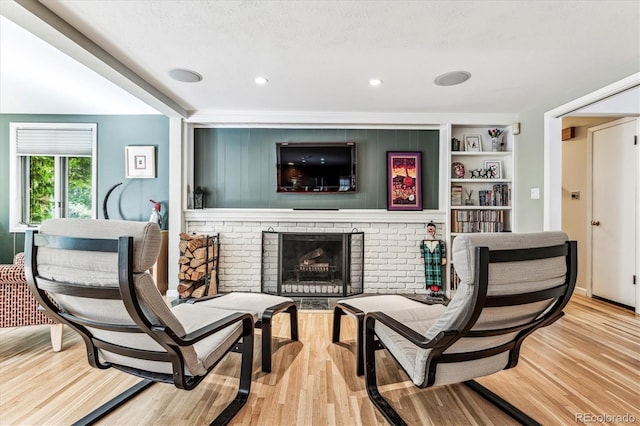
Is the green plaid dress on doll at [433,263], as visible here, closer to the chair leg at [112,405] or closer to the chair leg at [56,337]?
the chair leg at [112,405]

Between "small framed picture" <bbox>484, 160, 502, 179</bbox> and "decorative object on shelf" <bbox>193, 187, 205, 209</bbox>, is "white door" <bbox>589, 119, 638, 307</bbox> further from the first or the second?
"decorative object on shelf" <bbox>193, 187, 205, 209</bbox>

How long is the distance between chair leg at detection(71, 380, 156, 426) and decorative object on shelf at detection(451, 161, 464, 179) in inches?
150

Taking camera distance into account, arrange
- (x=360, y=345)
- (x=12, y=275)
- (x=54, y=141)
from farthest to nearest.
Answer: (x=54, y=141) → (x=12, y=275) → (x=360, y=345)

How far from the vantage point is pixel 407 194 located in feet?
12.9

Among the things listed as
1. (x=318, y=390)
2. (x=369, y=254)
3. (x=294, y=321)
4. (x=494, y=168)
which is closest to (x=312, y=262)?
(x=369, y=254)

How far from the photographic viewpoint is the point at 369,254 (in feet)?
12.7

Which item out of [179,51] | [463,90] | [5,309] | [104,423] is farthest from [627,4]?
[5,309]

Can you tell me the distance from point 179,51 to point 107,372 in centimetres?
231

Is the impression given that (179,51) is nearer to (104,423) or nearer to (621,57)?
(104,423)

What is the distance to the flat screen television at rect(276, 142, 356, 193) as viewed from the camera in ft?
12.7

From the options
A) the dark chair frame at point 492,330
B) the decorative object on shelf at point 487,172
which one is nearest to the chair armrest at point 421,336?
the dark chair frame at point 492,330

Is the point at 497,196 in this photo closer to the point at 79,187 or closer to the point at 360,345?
the point at 360,345

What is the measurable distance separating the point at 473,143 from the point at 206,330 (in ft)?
12.7

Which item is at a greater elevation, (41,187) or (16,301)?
(41,187)
